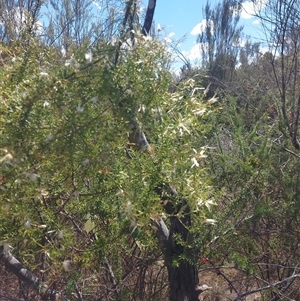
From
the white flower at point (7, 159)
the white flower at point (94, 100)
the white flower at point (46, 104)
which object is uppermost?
the white flower at point (46, 104)

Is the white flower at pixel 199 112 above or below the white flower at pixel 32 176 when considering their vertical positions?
above

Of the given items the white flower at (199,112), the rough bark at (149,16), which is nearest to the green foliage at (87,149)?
the white flower at (199,112)

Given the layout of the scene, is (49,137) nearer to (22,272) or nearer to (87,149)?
(87,149)

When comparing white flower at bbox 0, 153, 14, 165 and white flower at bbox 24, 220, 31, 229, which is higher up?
white flower at bbox 0, 153, 14, 165

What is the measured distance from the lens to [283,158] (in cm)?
355

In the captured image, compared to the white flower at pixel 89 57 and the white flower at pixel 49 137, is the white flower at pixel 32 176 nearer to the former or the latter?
the white flower at pixel 49 137

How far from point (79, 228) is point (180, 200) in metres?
0.54

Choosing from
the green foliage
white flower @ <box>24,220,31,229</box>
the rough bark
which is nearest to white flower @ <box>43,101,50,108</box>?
the green foliage

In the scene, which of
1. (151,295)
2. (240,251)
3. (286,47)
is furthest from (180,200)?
(286,47)

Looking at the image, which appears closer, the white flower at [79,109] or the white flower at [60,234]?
the white flower at [79,109]

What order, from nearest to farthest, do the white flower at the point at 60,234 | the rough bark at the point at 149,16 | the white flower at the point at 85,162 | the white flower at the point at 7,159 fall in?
the white flower at the point at 7,159 → the white flower at the point at 85,162 → the white flower at the point at 60,234 → the rough bark at the point at 149,16

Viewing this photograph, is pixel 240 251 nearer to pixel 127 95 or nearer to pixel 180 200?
pixel 180 200

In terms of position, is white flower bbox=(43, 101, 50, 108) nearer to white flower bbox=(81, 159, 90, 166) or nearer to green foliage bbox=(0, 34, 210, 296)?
green foliage bbox=(0, 34, 210, 296)

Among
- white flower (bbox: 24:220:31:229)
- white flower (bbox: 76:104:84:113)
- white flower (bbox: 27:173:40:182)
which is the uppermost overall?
white flower (bbox: 76:104:84:113)
